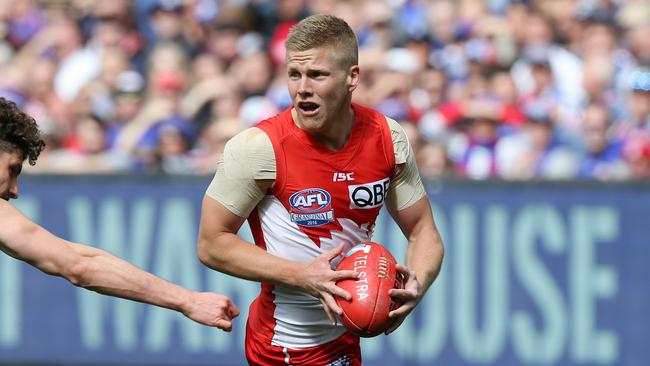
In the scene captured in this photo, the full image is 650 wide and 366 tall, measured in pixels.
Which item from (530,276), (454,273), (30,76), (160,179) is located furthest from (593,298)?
(30,76)

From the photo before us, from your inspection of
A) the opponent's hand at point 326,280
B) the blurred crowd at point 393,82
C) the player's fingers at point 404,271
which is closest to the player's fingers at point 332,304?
the opponent's hand at point 326,280

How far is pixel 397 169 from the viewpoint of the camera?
588 centimetres

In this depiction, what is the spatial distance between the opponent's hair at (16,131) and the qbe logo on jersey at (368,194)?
4.84 ft

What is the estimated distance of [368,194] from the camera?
576cm

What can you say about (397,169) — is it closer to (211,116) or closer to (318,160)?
(318,160)

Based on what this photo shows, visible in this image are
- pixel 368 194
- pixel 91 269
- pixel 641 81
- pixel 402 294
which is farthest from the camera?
Answer: pixel 641 81

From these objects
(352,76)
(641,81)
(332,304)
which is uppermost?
(641,81)

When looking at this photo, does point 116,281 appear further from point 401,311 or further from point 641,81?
point 641,81

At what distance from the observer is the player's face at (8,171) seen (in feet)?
17.1

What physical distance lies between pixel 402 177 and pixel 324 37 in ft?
2.79

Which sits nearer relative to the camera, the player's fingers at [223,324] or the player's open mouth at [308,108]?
the player's fingers at [223,324]

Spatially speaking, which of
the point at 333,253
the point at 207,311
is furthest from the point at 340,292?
the point at 207,311

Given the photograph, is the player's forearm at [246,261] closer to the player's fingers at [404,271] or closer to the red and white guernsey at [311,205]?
the red and white guernsey at [311,205]

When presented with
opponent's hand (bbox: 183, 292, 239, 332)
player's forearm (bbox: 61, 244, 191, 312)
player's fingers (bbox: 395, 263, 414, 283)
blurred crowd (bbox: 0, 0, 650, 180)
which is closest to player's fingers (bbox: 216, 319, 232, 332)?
opponent's hand (bbox: 183, 292, 239, 332)
